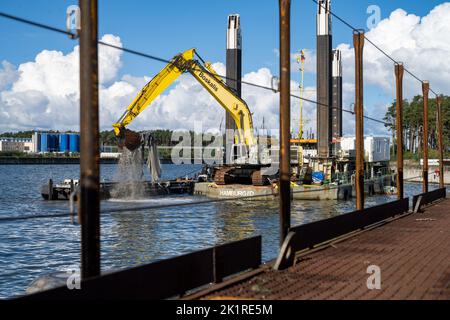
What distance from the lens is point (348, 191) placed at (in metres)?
58.6

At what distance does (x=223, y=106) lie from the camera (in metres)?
57.2

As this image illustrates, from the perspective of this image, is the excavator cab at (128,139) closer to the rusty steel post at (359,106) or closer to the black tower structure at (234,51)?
the rusty steel post at (359,106)

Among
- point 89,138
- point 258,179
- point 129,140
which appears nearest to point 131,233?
point 129,140

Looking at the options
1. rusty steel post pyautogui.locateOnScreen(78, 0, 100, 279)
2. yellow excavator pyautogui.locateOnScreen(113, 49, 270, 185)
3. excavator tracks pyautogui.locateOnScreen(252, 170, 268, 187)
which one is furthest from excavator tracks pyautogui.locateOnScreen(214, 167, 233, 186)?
Result: rusty steel post pyautogui.locateOnScreen(78, 0, 100, 279)

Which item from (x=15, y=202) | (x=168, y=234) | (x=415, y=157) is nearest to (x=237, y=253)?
(x=168, y=234)

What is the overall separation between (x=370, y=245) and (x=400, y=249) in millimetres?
872

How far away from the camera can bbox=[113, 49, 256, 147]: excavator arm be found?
51219mm

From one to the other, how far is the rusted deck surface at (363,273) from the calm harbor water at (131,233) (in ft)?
20.3

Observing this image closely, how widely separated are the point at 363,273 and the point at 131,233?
20.5 metres

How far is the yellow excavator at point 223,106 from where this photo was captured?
51.0 metres

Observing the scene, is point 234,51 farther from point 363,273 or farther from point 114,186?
point 363,273

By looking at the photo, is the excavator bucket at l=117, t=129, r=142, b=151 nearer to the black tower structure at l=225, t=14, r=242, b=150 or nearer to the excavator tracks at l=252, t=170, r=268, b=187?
the excavator tracks at l=252, t=170, r=268, b=187

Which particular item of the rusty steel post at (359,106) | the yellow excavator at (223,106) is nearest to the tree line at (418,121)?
the yellow excavator at (223,106)

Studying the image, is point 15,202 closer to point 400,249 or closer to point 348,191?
point 348,191
